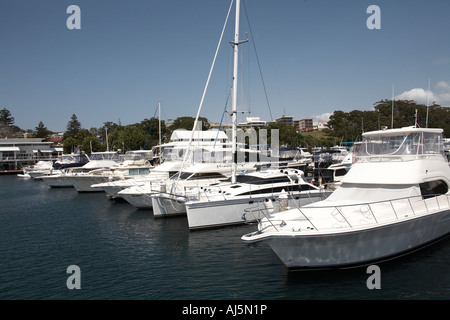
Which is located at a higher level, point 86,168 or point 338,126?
point 338,126

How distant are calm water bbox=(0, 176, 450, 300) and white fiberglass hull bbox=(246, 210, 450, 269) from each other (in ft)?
1.32

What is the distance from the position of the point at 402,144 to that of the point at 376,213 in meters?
4.24

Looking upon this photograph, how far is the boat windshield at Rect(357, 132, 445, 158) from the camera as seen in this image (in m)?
13.8

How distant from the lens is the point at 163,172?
2998 cm

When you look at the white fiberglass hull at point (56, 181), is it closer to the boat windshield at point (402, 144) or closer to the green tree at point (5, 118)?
the boat windshield at point (402, 144)

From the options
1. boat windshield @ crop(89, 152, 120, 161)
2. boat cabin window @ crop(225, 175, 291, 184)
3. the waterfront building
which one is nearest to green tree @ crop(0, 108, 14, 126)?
the waterfront building

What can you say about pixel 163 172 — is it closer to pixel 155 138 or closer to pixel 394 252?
pixel 394 252

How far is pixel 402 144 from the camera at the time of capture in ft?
45.5

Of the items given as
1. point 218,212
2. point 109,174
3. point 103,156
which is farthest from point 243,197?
point 103,156

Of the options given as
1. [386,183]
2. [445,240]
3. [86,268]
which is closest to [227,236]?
[86,268]

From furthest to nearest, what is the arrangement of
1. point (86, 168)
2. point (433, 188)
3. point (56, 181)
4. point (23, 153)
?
point (23, 153) < point (86, 168) < point (56, 181) < point (433, 188)

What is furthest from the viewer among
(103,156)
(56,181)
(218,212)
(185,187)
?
(103,156)

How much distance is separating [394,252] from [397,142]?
503 cm

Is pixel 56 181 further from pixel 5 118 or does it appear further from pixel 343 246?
pixel 5 118
